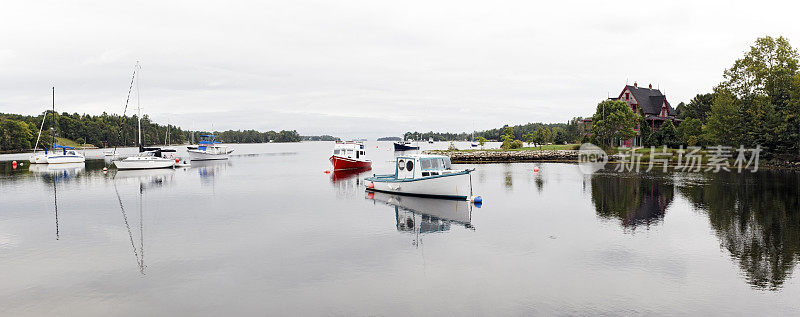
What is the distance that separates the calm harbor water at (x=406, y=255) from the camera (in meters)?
14.6

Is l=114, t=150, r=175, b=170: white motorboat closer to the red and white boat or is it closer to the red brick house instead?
the red and white boat

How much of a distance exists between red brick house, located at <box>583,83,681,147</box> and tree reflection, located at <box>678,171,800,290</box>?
4288cm

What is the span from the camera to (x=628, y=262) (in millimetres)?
18516

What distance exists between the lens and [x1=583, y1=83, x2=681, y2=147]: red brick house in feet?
298

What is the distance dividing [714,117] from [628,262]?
5639 centimetres

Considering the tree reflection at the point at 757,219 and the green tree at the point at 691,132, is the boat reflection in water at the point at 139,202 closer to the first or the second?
the tree reflection at the point at 757,219

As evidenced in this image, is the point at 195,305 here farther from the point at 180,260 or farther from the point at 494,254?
the point at 494,254

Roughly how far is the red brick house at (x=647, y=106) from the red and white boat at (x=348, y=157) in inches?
2068

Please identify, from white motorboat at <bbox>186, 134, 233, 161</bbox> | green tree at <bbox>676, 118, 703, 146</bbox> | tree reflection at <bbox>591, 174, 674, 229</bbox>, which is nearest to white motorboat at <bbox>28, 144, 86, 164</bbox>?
white motorboat at <bbox>186, 134, 233, 161</bbox>

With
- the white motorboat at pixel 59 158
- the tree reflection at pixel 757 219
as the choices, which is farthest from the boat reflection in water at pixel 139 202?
the white motorboat at pixel 59 158

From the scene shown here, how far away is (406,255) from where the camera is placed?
20.2 m

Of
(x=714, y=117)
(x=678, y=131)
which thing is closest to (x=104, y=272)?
(x=714, y=117)

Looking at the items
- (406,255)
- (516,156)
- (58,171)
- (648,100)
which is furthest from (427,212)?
(648,100)

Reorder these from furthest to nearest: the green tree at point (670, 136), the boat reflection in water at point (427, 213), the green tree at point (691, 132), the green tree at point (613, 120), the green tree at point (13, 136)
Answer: the green tree at point (13, 136), the green tree at point (670, 136), the green tree at point (613, 120), the green tree at point (691, 132), the boat reflection in water at point (427, 213)
